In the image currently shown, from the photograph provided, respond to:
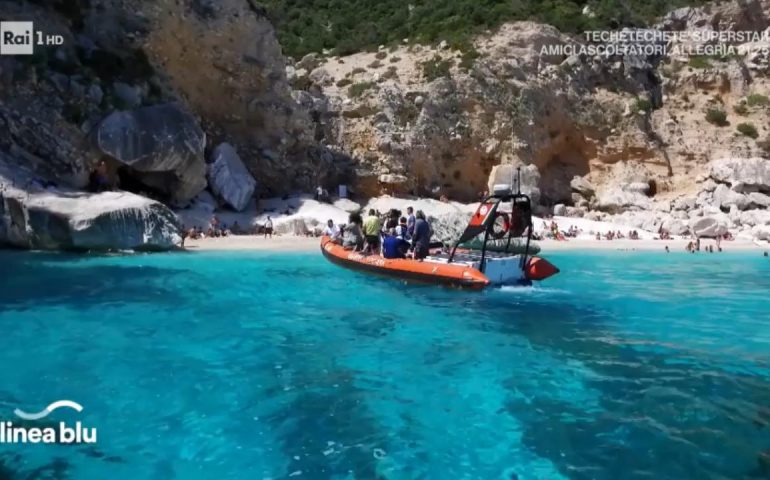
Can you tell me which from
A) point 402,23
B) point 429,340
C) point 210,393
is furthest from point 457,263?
point 402,23

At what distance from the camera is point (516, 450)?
4879 mm

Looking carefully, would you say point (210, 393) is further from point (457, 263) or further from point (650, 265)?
point (650, 265)

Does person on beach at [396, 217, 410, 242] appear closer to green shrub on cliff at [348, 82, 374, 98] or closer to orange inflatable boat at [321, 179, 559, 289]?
orange inflatable boat at [321, 179, 559, 289]

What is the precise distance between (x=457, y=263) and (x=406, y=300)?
1.81 metres

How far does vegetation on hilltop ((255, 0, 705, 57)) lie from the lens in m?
41.4

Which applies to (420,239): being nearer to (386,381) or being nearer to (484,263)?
(484,263)

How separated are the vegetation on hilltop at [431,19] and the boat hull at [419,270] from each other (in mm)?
26631

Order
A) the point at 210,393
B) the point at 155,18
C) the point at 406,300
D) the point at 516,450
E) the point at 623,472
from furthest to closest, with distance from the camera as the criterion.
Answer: the point at 155,18, the point at 406,300, the point at 210,393, the point at 516,450, the point at 623,472

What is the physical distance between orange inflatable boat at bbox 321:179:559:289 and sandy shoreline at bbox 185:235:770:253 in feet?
24.7

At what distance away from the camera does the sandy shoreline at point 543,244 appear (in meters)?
20.8

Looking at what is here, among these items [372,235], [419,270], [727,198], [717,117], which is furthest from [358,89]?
[419,270]

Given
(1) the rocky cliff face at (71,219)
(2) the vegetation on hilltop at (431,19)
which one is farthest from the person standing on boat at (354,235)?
(2) the vegetation on hilltop at (431,19)

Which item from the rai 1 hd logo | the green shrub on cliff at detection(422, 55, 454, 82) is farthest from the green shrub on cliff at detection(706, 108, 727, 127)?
the rai 1 hd logo

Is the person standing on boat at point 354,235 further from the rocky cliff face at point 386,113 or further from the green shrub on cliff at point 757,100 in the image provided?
the green shrub on cliff at point 757,100
